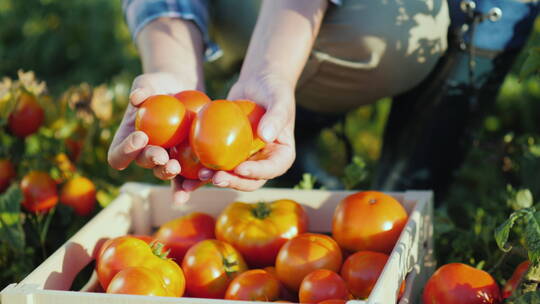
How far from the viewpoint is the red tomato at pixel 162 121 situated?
4.57 ft

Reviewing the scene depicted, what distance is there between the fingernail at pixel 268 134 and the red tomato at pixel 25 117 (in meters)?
0.99

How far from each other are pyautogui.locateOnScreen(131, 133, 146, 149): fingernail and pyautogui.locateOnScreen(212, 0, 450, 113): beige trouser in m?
0.70

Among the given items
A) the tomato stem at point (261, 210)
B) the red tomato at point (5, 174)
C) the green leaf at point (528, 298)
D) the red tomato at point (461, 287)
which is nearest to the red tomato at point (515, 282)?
the red tomato at point (461, 287)

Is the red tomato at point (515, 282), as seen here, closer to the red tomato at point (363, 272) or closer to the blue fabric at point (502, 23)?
the red tomato at point (363, 272)

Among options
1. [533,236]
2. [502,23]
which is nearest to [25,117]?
[502,23]

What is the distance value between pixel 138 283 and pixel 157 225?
0.50 m

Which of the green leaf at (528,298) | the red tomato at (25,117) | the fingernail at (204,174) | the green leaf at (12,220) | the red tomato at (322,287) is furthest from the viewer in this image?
the red tomato at (25,117)

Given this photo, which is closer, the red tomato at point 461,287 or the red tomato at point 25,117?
the red tomato at point 461,287

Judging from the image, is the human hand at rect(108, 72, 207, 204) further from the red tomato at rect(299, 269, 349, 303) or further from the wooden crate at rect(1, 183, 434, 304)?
the red tomato at rect(299, 269, 349, 303)

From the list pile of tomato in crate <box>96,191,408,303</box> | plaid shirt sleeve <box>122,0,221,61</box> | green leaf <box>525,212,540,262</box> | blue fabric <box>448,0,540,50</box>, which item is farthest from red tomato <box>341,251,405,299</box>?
plaid shirt sleeve <box>122,0,221,61</box>

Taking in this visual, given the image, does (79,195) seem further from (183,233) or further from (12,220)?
(183,233)

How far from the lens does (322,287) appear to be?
1.31m

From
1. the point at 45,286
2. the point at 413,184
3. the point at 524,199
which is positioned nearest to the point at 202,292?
the point at 45,286

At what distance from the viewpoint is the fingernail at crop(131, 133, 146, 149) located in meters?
1.38
